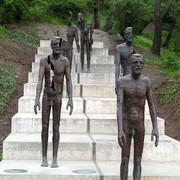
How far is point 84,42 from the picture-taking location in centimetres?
1670

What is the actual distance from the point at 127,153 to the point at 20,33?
17.4m

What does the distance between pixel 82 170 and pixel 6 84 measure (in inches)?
308

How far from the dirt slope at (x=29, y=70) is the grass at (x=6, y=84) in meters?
0.16

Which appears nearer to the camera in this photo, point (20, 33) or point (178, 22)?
point (20, 33)

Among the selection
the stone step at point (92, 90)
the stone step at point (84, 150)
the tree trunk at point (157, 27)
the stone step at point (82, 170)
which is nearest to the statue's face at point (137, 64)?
the stone step at point (82, 170)

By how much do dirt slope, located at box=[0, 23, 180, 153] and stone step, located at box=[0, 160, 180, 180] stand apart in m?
2.87

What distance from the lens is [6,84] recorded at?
52.6ft

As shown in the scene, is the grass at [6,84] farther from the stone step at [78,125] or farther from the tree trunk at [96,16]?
the tree trunk at [96,16]

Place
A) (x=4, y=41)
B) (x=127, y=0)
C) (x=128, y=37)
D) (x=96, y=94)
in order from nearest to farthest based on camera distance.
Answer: (x=128, y=37) < (x=96, y=94) < (x=4, y=41) < (x=127, y=0)

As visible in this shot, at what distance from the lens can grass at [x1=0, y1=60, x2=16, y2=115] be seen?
14784 millimetres

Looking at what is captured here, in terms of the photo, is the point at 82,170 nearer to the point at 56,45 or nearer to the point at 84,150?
the point at 84,150

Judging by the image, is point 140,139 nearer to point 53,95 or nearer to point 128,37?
point 53,95

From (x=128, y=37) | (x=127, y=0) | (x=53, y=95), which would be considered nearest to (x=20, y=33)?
(x=127, y=0)

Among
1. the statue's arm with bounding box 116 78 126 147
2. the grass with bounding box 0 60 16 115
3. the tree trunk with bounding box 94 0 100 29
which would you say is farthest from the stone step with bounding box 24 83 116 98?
the tree trunk with bounding box 94 0 100 29
